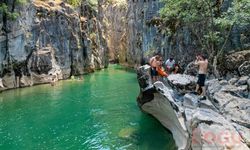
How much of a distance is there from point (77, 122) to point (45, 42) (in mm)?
21401

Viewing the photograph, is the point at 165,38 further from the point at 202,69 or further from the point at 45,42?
the point at 202,69

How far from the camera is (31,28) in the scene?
3638 centimetres

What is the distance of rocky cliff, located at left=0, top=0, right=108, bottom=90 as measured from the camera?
32859mm

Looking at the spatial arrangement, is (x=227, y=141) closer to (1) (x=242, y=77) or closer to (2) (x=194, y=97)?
(2) (x=194, y=97)

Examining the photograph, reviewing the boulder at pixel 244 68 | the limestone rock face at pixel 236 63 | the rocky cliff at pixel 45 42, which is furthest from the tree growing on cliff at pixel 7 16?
the boulder at pixel 244 68

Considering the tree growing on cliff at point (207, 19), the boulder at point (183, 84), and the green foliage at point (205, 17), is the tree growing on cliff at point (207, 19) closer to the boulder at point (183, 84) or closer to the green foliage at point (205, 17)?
the green foliage at point (205, 17)

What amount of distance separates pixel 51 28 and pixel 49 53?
11.8ft

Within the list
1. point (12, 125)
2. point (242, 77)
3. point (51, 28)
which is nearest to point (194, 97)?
point (242, 77)

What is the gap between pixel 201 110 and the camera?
1302 cm

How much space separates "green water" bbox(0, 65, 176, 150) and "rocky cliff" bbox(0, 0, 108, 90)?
473cm

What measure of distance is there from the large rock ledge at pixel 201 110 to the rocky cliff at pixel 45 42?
56.9ft

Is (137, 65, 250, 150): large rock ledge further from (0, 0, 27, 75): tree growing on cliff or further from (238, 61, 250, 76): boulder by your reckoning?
(0, 0, 27, 75): tree growing on cliff

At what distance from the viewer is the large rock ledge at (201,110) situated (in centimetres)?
1042

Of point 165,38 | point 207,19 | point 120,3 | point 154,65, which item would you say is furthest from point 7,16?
point 120,3
